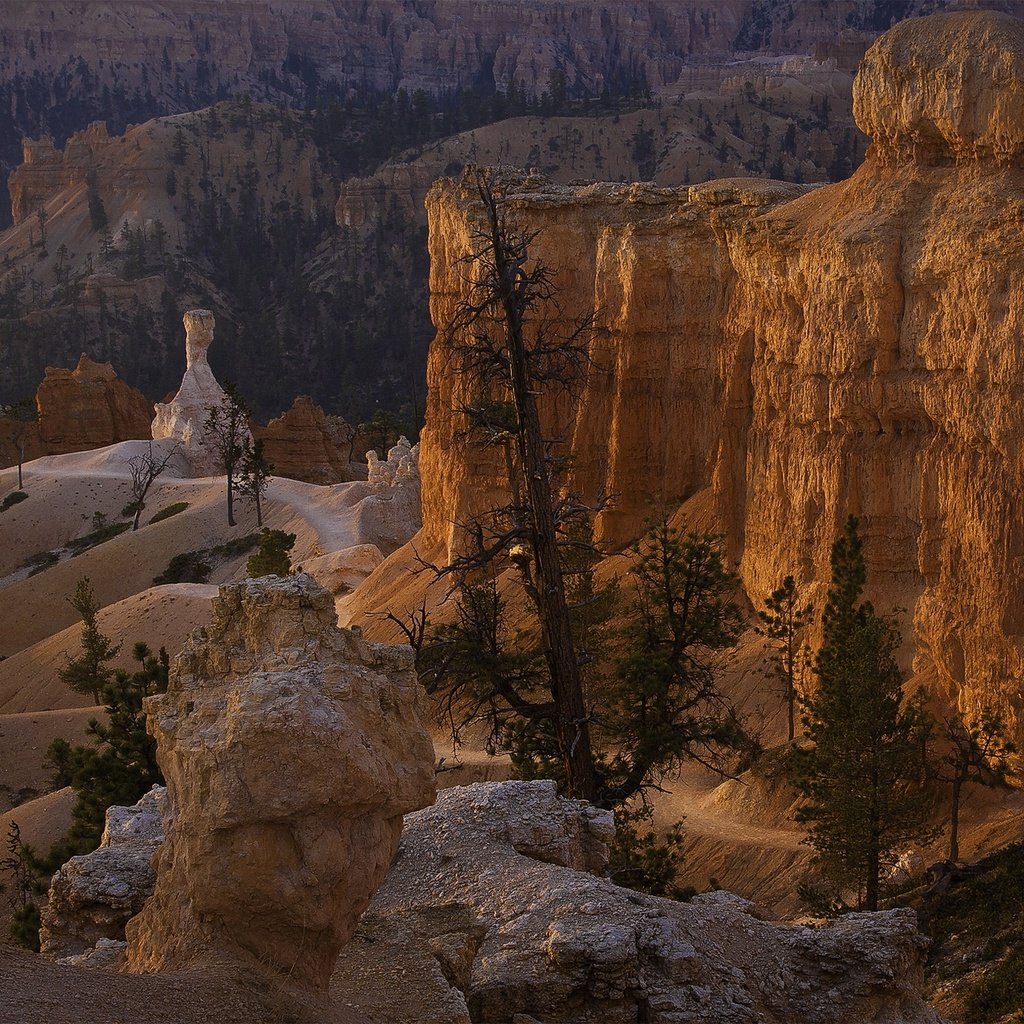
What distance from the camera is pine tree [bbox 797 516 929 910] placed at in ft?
64.8

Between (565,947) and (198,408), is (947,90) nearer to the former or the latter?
(565,947)

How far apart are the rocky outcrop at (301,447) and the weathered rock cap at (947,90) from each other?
4929 cm

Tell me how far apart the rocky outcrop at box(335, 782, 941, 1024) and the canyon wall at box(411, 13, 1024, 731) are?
10.8 metres

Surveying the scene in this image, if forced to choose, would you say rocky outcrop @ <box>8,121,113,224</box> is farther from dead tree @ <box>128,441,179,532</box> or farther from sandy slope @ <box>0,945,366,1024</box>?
sandy slope @ <box>0,945,366,1024</box>

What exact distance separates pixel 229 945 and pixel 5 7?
204640 millimetres

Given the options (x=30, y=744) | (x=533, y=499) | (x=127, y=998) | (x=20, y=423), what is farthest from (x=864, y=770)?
(x=20, y=423)

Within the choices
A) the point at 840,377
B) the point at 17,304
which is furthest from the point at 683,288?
the point at 17,304

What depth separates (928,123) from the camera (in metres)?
23.5

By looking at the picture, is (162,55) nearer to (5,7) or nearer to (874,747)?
(5,7)

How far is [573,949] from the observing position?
10.9 m

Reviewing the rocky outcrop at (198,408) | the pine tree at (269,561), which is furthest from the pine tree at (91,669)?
the rocky outcrop at (198,408)

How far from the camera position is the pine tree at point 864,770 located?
64.8 ft

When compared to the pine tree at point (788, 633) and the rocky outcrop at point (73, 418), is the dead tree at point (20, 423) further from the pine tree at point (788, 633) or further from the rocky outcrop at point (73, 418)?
the pine tree at point (788, 633)

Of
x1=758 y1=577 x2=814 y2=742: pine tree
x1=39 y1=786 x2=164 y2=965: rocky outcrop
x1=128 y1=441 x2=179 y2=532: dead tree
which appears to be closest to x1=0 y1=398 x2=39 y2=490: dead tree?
x1=128 y1=441 x2=179 y2=532: dead tree
